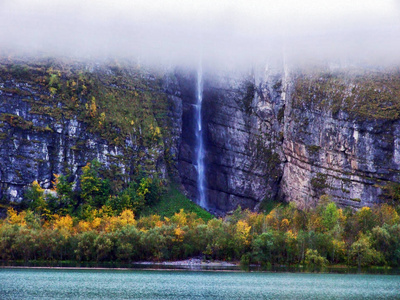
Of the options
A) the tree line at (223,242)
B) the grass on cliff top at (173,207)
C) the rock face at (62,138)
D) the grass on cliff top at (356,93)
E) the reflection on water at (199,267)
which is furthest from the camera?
the grass on cliff top at (173,207)

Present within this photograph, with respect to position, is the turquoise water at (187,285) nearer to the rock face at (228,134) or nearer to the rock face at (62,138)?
the rock face at (228,134)

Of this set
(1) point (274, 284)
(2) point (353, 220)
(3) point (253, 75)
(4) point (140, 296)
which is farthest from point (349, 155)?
(4) point (140, 296)

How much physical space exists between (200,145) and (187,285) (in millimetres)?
74636

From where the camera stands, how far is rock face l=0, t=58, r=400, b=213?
143750mm

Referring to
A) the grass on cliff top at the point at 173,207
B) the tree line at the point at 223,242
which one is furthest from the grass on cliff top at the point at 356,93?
the grass on cliff top at the point at 173,207

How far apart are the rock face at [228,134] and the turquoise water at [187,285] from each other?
44515 millimetres

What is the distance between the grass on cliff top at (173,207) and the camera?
148m

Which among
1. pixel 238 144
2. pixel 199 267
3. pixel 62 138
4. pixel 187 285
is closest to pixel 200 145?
pixel 238 144

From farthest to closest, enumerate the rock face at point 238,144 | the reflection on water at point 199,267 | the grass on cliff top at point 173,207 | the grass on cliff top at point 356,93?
the rock face at point 238,144
the grass on cliff top at point 173,207
the grass on cliff top at point 356,93
the reflection on water at point 199,267

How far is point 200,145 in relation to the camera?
162 metres

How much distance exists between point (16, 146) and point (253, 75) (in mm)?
47517

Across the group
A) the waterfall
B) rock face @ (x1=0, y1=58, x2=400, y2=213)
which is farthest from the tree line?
the waterfall

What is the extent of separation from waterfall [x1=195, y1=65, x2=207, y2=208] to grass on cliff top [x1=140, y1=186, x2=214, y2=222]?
5941 mm

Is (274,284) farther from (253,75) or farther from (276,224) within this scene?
(253,75)
